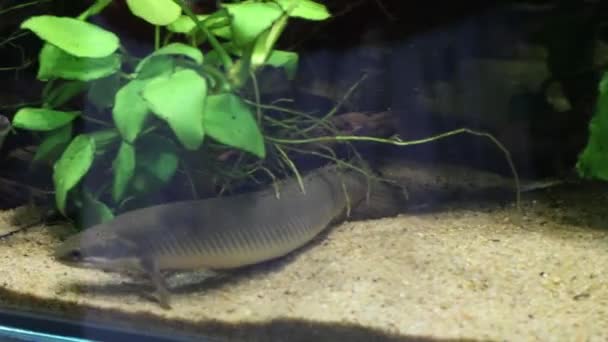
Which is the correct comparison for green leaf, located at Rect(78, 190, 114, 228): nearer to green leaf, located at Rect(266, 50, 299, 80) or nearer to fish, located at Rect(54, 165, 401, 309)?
fish, located at Rect(54, 165, 401, 309)

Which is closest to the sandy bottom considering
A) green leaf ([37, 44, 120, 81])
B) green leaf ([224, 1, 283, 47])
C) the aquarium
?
the aquarium

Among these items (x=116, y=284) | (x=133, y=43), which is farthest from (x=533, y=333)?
(x=133, y=43)

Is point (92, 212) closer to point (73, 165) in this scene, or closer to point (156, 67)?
point (73, 165)

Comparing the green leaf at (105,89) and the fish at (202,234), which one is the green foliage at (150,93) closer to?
the green leaf at (105,89)

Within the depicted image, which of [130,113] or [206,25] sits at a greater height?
[206,25]

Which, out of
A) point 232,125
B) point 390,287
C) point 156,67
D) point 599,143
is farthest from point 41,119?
point 599,143

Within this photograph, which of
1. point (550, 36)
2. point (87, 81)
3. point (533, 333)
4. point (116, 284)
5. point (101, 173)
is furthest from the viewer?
point (550, 36)

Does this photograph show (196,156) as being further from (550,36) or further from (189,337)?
(550,36)

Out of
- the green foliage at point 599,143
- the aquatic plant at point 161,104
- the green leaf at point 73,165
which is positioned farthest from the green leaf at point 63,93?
the green foliage at point 599,143
